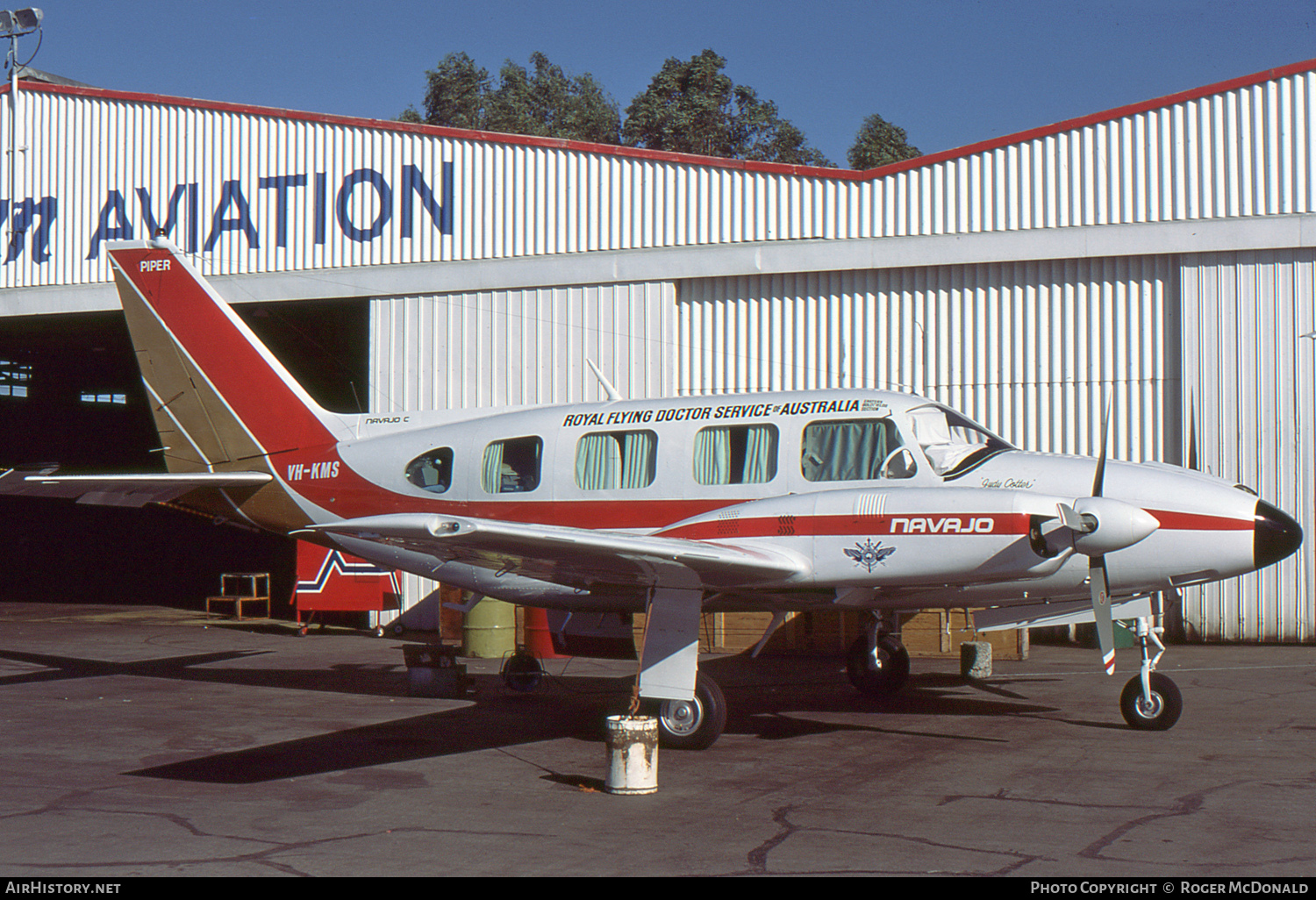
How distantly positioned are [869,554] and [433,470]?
17.3ft

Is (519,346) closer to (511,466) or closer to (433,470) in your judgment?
(433,470)

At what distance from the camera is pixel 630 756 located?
8.14 m

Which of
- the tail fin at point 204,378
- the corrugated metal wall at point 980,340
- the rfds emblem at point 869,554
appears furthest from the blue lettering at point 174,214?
the rfds emblem at point 869,554

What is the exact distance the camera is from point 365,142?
22.3 metres

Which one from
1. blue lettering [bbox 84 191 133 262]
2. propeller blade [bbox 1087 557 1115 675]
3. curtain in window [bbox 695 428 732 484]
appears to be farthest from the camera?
blue lettering [bbox 84 191 133 262]

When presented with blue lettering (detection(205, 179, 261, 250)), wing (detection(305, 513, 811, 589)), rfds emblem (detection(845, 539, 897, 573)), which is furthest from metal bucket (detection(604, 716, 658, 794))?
blue lettering (detection(205, 179, 261, 250))

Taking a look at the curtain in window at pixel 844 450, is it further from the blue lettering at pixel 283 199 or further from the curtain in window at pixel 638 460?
the blue lettering at pixel 283 199

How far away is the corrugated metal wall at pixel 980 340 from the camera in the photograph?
18344mm

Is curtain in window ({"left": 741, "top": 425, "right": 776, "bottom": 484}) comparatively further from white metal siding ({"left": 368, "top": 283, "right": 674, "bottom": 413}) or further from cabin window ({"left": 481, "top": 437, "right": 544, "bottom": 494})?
white metal siding ({"left": 368, "top": 283, "right": 674, "bottom": 413})

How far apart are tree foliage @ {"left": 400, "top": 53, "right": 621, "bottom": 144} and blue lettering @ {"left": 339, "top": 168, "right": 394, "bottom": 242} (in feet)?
154

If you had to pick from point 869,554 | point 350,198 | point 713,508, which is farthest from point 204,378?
point 869,554

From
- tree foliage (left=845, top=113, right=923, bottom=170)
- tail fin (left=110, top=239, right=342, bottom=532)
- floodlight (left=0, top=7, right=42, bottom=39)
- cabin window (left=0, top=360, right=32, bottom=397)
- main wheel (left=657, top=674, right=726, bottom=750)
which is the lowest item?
main wheel (left=657, top=674, right=726, bottom=750)

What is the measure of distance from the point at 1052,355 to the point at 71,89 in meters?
20.1

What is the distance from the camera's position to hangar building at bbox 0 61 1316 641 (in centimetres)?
1786
